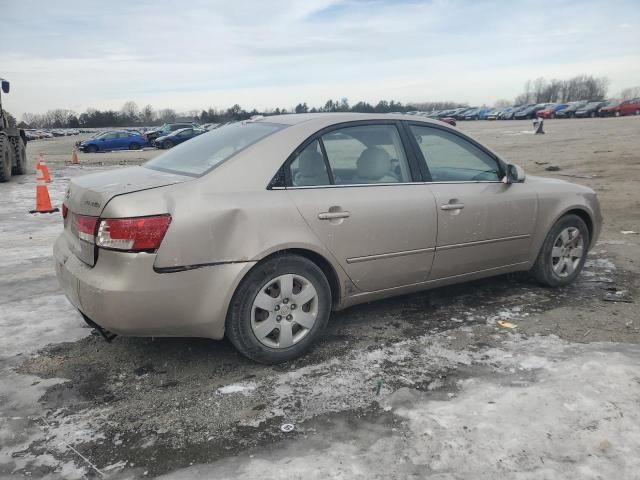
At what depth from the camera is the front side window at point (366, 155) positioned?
3768 mm

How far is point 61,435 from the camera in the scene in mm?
2787

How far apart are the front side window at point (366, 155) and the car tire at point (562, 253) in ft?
5.44

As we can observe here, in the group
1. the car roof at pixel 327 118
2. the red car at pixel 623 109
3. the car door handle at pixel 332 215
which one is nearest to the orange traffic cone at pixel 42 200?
the car roof at pixel 327 118

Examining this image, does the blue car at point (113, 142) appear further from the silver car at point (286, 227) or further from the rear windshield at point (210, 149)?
the silver car at point (286, 227)

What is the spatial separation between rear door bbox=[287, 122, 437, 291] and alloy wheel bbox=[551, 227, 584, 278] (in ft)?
5.03

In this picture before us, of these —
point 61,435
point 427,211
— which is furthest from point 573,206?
point 61,435

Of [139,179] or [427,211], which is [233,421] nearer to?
[139,179]

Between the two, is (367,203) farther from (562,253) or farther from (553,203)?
(562,253)

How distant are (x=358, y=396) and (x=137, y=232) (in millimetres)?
1525

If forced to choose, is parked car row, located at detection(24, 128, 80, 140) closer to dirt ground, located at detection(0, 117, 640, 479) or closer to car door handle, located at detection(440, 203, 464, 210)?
dirt ground, located at detection(0, 117, 640, 479)

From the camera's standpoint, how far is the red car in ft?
170

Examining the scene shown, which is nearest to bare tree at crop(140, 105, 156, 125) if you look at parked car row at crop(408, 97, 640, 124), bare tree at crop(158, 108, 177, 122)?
bare tree at crop(158, 108, 177, 122)

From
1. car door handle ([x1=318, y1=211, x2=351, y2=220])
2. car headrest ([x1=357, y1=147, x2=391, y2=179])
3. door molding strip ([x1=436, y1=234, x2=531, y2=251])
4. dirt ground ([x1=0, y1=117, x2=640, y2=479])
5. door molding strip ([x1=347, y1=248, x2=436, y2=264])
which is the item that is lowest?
dirt ground ([x1=0, y1=117, x2=640, y2=479])

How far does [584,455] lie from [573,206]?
9.36 feet
